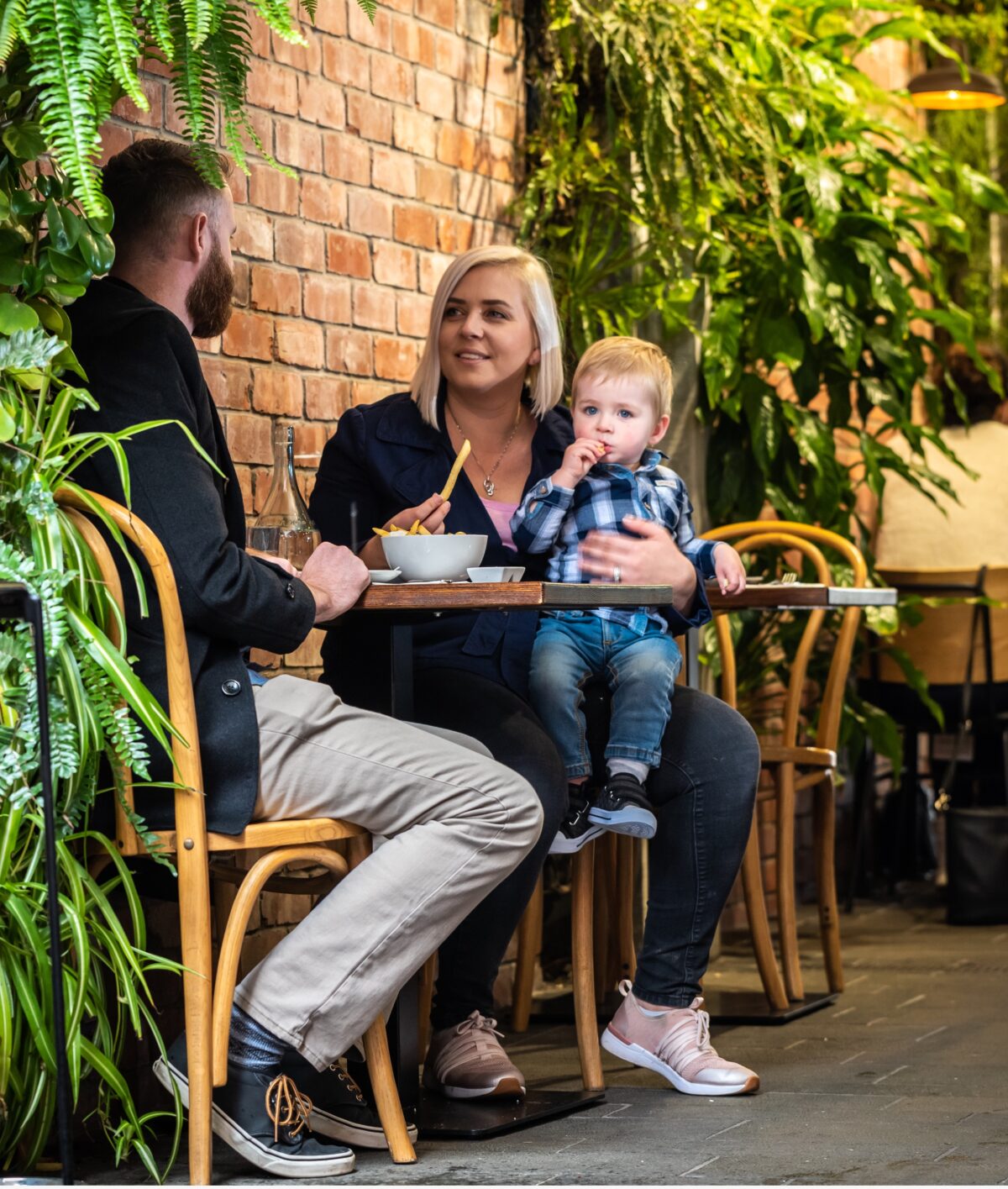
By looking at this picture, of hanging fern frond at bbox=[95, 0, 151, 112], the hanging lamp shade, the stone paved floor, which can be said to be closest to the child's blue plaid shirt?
the stone paved floor

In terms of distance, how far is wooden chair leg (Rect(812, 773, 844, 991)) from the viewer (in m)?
3.81

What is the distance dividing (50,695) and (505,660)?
107cm

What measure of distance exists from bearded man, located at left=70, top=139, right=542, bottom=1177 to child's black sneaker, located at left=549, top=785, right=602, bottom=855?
1.23 ft

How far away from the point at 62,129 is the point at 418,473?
121 cm

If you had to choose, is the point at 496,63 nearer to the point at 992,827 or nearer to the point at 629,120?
the point at 629,120

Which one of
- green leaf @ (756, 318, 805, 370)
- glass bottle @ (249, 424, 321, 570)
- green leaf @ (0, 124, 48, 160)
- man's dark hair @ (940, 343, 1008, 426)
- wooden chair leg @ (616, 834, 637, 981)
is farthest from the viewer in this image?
man's dark hair @ (940, 343, 1008, 426)

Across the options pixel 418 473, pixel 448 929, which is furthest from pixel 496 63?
pixel 448 929

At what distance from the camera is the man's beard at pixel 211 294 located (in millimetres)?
2514

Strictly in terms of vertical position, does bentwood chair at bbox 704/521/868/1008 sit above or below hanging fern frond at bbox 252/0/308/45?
below

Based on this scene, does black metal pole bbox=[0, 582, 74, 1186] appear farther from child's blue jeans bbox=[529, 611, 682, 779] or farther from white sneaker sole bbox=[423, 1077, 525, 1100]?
child's blue jeans bbox=[529, 611, 682, 779]

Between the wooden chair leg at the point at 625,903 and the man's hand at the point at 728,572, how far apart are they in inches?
23.4

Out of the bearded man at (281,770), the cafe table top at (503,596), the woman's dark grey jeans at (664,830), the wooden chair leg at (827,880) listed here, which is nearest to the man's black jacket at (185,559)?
the bearded man at (281,770)

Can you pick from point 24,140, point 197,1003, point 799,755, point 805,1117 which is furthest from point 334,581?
point 799,755

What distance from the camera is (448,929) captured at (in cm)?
241
